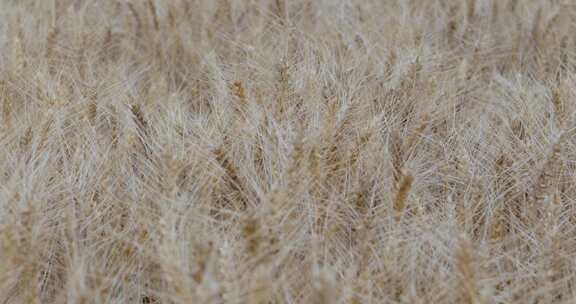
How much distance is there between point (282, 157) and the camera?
1159 mm

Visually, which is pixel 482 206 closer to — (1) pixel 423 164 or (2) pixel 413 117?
(1) pixel 423 164

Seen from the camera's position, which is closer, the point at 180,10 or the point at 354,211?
the point at 354,211

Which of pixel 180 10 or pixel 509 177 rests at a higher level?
pixel 180 10

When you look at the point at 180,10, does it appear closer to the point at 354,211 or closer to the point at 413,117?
the point at 413,117

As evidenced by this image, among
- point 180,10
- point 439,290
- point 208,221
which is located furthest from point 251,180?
point 180,10

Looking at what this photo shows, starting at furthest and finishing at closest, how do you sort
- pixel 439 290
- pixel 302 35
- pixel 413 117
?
pixel 302 35 → pixel 413 117 → pixel 439 290

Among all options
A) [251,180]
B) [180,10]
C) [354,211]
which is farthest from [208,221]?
[180,10]

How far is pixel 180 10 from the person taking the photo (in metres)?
1.79

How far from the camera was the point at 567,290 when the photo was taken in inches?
40.1

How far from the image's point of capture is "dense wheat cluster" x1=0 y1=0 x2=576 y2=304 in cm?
96

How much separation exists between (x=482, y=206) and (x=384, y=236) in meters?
0.24

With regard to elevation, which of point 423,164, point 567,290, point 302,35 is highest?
point 302,35

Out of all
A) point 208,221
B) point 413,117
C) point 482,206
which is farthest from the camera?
point 413,117

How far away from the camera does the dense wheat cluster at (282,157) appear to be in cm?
96
